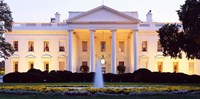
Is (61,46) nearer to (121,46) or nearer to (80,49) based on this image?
(80,49)

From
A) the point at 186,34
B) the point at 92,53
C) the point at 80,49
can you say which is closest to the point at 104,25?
the point at 92,53

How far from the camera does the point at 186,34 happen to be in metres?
38.9

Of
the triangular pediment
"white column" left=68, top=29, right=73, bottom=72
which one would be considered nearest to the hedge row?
"white column" left=68, top=29, right=73, bottom=72

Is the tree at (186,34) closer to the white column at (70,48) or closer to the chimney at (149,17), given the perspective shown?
the white column at (70,48)

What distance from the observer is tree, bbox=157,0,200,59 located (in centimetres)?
3675

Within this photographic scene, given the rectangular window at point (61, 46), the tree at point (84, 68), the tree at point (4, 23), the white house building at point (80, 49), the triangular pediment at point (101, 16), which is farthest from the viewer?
the rectangular window at point (61, 46)

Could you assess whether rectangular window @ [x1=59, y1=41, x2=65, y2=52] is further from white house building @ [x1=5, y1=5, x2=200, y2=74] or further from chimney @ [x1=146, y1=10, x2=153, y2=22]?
chimney @ [x1=146, y1=10, x2=153, y2=22]

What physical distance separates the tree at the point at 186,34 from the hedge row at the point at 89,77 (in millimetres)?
2710

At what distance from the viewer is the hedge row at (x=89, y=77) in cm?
4341

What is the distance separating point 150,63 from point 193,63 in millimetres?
6322

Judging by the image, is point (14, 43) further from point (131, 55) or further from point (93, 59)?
point (131, 55)

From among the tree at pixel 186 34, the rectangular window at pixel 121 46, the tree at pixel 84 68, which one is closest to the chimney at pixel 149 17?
the rectangular window at pixel 121 46

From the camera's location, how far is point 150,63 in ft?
213

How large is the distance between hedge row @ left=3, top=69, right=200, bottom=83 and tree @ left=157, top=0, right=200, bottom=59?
271cm
